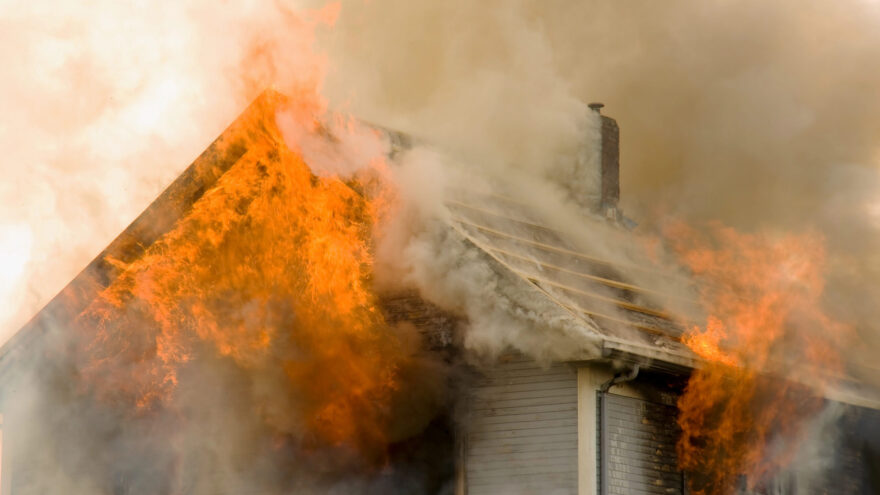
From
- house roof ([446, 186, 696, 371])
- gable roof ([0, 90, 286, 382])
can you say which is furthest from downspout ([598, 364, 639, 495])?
gable roof ([0, 90, 286, 382])

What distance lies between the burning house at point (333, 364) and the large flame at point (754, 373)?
0.11 meters

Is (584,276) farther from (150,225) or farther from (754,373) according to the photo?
(150,225)

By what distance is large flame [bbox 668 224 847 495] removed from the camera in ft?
45.0

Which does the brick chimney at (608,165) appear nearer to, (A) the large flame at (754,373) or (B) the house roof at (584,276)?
(B) the house roof at (584,276)

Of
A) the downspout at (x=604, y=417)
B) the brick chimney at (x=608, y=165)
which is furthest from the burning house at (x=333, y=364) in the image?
the brick chimney at (x=608, y=165)

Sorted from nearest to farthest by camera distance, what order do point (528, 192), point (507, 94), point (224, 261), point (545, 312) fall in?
point (545, 312) < point (224, 261) < point (528, 192) < point (507, 94)

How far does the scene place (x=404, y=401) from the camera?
13555mm

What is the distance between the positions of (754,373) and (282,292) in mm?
4586

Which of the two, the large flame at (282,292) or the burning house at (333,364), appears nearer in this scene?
the burning house at (333,364)

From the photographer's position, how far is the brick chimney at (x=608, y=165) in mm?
18344

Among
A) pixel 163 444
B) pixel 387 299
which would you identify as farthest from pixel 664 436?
pixel 163 444

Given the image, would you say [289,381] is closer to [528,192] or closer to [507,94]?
[528,192]

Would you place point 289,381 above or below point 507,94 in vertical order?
below

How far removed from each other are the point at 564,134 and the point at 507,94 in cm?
92
